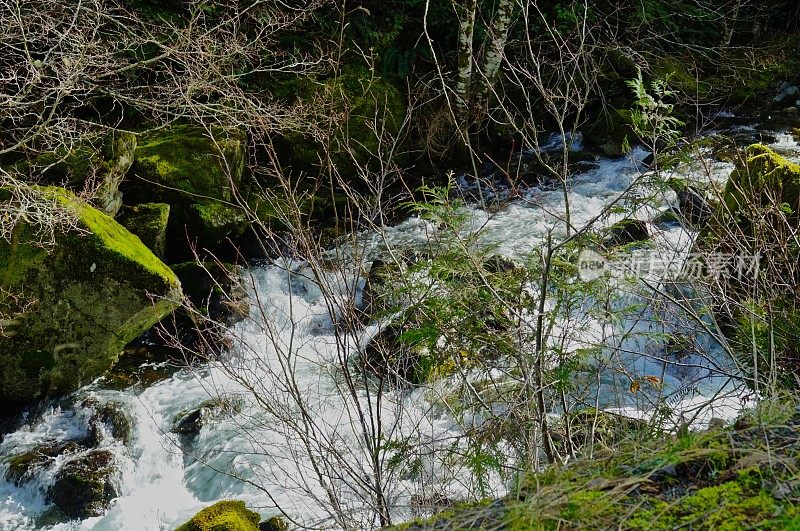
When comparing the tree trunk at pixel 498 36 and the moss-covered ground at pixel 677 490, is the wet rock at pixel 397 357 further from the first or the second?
the tree trunk at pixel 498 36

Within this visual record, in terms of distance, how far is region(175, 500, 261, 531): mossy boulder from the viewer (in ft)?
13.4

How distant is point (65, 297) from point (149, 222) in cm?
168

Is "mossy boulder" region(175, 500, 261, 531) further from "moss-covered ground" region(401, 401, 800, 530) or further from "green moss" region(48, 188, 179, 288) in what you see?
"moss-covered ground" region(401, 401, 800, 530)

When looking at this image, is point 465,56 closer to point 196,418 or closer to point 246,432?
point 196,418

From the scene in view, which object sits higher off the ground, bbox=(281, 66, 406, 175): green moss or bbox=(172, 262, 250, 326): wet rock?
bbox=(281, 66, 406, 175): green moss

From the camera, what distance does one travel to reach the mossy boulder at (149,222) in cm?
727

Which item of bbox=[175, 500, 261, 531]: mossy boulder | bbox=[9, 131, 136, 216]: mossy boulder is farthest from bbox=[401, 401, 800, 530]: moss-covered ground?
bbox=[9, 131, 136, 216]: mossy boulder

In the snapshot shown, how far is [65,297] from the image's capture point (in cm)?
584

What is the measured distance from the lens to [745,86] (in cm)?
1086

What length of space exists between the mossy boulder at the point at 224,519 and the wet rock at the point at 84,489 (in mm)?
1281

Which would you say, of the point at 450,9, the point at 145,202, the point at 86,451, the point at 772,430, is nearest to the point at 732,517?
the point at 772,430

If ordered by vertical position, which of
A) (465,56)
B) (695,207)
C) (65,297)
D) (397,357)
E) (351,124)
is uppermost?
(465,56)

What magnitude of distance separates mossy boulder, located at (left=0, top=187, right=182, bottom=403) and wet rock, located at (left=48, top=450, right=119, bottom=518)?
107 cm

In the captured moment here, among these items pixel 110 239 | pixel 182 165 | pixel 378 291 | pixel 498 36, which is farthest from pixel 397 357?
pixel 498 36
